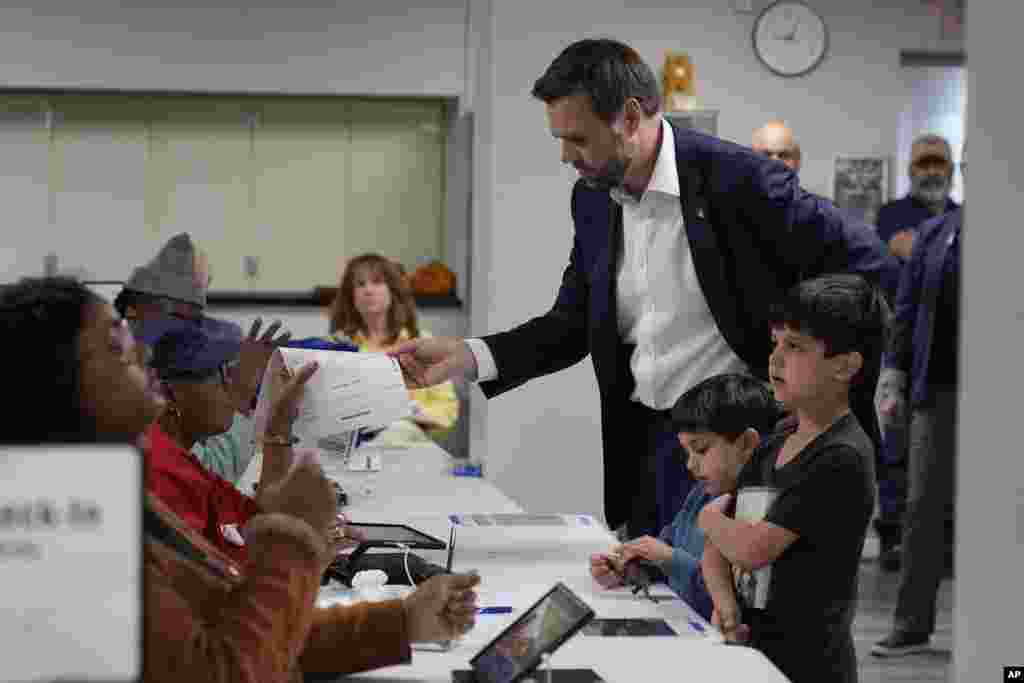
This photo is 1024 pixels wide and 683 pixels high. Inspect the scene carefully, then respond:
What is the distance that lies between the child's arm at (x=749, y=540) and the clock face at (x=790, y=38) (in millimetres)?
4538

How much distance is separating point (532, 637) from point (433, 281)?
22.8ft

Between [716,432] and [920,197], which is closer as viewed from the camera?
[716,432]

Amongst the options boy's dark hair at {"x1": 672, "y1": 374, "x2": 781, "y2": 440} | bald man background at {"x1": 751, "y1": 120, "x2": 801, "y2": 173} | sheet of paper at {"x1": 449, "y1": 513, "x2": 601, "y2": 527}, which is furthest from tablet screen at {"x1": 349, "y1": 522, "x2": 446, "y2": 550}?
bald man background at {"x1": 751, "y1": 120, "x2": 801, "y2": 173}

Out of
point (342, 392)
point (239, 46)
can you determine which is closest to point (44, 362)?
point (342, 392)

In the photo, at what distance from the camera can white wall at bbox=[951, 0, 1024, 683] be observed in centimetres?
145

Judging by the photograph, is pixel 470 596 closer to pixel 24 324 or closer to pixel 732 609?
pixel 732 609

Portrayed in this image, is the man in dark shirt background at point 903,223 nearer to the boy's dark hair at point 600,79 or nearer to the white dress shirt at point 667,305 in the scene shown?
the white dress shirt at point 667,305

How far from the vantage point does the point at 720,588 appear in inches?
96.3

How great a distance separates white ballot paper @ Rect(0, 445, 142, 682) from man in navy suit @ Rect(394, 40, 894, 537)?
2.17 m

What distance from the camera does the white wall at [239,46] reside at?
8289 millimetres

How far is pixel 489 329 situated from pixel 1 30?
4.52 meters

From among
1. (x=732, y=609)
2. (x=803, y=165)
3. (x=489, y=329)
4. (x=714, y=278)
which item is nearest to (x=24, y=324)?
(x=732, y=609)

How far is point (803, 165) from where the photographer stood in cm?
693

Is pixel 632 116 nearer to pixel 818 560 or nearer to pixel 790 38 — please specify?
pixel 818 560
